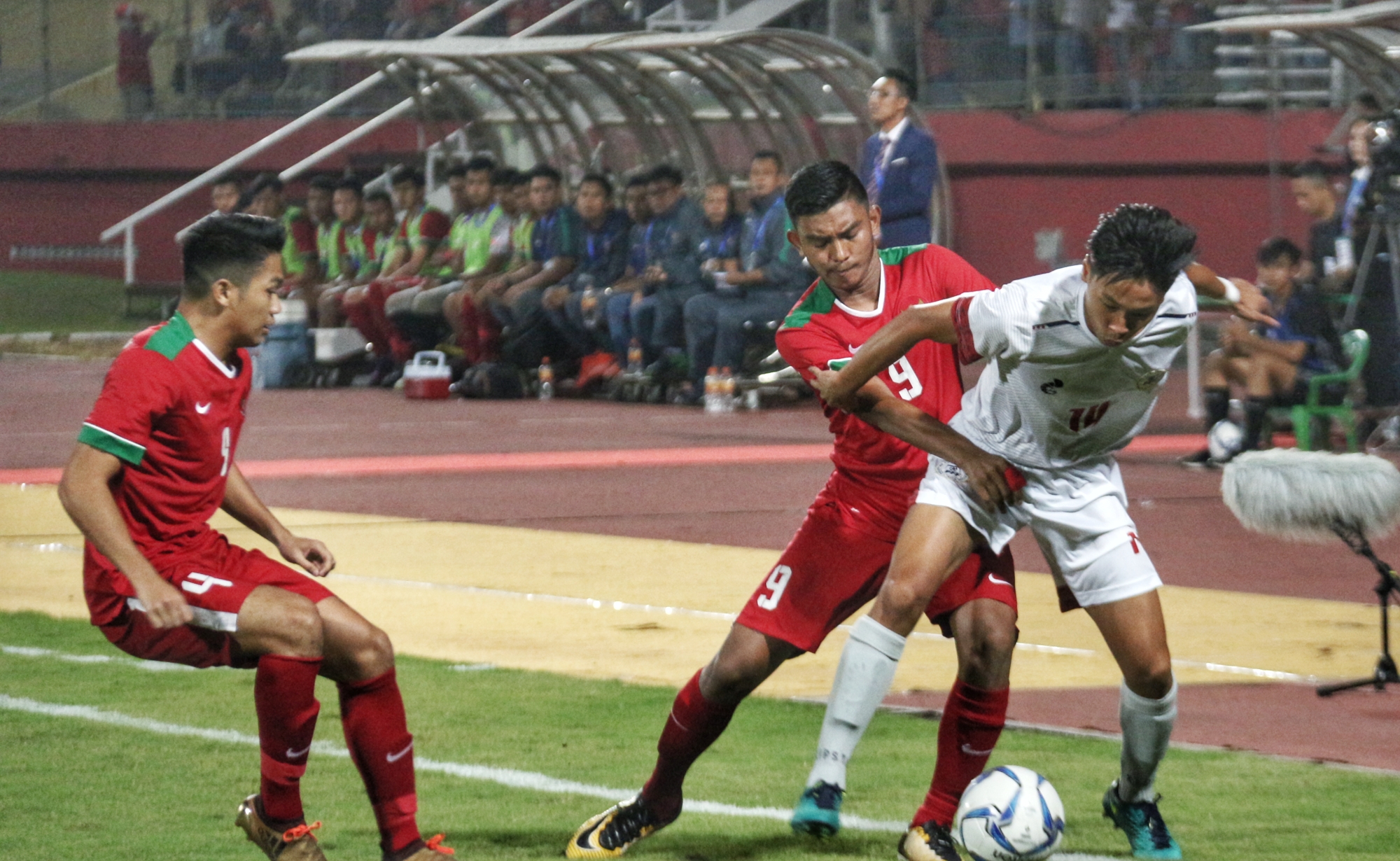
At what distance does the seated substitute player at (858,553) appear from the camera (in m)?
5.13

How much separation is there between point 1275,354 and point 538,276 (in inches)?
309

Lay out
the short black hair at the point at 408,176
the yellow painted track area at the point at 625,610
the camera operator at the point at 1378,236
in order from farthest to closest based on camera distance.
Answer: the short black hair at the point at 408,176 < the camera operator at the point at 1378,236 < the yellow painted track area at the point at 625,610

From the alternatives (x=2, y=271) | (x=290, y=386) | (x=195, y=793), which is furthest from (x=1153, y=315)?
(x=2, y=271)

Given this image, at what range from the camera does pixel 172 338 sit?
16.0 feet

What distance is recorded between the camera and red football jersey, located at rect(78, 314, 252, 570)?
4738 millimetres

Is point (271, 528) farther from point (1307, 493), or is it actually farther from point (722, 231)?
point (722, 231)

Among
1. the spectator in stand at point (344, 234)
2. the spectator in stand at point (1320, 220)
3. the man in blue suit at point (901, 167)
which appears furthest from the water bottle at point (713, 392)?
the spectator in stand at point (344, 234)

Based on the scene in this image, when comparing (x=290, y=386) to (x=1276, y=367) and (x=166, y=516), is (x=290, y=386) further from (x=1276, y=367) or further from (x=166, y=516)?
(x=166, y=516)

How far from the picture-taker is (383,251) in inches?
851

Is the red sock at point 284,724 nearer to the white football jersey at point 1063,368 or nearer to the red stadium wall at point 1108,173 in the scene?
the white football jersey at point 1063,368

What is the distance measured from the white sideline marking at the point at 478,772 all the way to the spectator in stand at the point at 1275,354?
7977 millimetres

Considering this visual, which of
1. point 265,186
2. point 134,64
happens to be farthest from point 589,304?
point 134,64

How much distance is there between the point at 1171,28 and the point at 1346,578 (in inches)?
501

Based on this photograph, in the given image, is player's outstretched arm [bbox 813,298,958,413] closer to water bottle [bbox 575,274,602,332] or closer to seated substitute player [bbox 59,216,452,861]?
seated substitute player [bbox 59,216,452,861]
